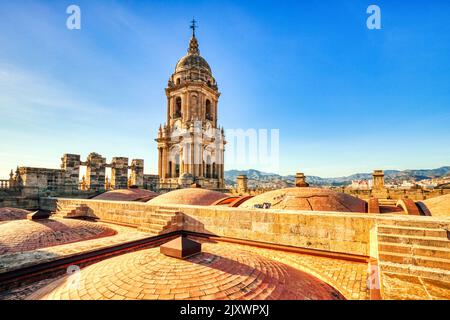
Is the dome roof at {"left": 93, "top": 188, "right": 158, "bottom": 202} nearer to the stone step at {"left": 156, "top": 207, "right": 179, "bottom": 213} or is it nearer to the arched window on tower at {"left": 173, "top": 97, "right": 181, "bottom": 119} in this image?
the stone step at {"left": 156, "top": 207, "right": 179, "bottom": 213}

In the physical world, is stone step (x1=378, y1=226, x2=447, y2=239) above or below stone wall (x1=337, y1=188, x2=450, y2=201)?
above

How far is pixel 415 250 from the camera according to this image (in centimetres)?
410

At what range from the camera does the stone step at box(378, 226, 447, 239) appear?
4254 mm

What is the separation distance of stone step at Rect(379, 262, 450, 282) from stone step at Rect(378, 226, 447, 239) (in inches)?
38.2

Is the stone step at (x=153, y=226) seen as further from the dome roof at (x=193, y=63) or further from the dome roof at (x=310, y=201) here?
the dome roof at (x=193, y=63)

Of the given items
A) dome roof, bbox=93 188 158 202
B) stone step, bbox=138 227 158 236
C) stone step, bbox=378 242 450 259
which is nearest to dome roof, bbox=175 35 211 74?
dome roof, bbox=93 188 158 202

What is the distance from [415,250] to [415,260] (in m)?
0.29

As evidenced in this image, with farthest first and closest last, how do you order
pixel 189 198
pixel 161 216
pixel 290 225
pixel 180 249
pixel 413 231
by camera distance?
pixel 189 198
pixel 161 216
pixel 290 225
pixel 413 231
pixel 180 249

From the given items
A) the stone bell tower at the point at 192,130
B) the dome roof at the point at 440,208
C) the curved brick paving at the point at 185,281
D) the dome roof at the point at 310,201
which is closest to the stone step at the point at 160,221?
the dome roof at the point at 310,201

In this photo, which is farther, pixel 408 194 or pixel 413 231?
pixel 408 194

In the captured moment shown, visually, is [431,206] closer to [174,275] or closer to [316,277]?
[316,277]

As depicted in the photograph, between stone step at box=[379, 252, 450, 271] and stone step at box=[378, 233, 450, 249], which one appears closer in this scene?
stone step at box=[379, 252, 450, 271]

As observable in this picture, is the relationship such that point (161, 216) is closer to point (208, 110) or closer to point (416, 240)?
point (416, 240)

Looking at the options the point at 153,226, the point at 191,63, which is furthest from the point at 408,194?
the point at 191,63
